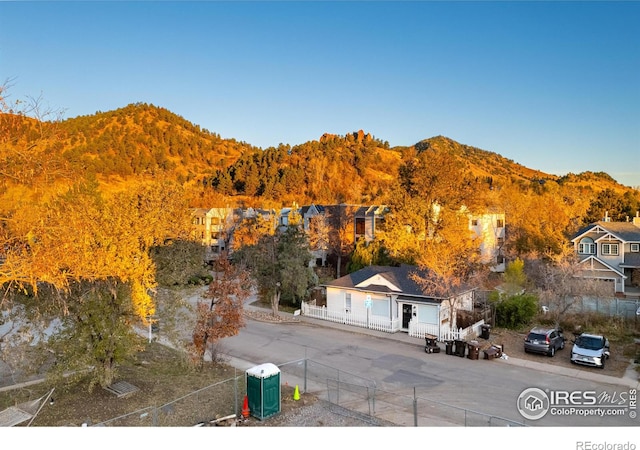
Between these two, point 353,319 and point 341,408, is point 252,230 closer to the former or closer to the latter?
point 353,319

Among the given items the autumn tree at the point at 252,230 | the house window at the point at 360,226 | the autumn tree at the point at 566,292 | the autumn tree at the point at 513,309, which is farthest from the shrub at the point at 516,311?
the house window at the point at 360,226

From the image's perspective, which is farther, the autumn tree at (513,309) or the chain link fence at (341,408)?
the autumn tree at (513,309)

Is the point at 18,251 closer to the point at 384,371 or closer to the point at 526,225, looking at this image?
the point at 384,371

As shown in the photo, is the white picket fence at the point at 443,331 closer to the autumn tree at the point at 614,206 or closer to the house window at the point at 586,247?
the house window at the point at 586,247

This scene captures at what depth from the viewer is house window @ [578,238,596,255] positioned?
37.3 meters

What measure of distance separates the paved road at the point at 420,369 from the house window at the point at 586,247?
23596 mm

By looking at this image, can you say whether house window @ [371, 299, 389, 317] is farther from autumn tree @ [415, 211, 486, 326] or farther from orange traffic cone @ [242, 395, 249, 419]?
orange traffic cone @ [242, 395, 249, 419]

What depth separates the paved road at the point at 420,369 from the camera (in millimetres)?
13852

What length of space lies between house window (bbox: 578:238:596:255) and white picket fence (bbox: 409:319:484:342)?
20.3m

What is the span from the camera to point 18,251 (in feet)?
33.6

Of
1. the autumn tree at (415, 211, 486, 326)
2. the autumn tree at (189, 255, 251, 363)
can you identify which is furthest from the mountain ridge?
the autumn tree at (189, 255, 251, 363)
